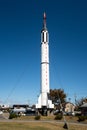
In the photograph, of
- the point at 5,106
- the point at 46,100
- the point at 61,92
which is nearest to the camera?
the point at 46,100

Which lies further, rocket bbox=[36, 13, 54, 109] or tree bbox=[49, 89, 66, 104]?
tree bbox=[49, 89, 66, 104]

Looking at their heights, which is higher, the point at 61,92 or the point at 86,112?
the point at 61,92

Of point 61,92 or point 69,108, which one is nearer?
point 61,92

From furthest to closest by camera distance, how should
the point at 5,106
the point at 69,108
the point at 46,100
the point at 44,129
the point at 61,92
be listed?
the point at 5,106 < the point at 69,108 < the point at 61,92 < the point at 46,100 < the point at 44,129

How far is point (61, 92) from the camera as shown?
4646 inches

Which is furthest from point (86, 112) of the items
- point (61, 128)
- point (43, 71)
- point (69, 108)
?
point (69, 108)

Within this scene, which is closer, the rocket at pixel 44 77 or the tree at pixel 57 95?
the rocket at pixel 44 77

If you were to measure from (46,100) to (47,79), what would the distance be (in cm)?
612

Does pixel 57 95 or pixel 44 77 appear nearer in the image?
pixel 44 77

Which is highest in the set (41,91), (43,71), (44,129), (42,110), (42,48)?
(42,48)

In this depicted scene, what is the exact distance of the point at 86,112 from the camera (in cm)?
7950

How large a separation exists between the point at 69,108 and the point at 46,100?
66.5m

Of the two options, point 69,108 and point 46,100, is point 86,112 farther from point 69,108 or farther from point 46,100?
point 69,108

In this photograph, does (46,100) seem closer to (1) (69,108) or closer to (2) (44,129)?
(2) (44,129)
